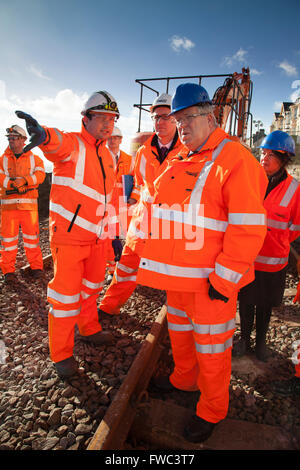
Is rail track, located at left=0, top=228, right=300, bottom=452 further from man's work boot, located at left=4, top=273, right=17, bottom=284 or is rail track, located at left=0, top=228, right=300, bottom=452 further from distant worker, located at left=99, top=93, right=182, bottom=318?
man's work boot, located at left=4, top=273, right=17, bottom=284

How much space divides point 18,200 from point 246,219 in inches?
180

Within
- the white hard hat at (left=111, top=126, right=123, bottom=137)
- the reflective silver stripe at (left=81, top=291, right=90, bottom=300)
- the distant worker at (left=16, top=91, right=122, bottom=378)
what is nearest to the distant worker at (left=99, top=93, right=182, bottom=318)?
the distant worker at (left=16, top=91, right=122, bottom=378)

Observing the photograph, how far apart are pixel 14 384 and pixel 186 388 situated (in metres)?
1.60

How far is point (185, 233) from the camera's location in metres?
1.82

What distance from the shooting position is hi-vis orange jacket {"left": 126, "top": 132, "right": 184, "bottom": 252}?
2764 millimetres

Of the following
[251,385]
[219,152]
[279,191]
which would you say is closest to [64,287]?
[219,152]

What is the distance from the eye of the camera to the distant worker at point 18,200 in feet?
16.5

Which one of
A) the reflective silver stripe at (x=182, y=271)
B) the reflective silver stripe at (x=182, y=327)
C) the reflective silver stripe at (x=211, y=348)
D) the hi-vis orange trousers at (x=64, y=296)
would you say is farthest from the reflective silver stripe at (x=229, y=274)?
the hi-vis orange trousers at (x=64, y=296)

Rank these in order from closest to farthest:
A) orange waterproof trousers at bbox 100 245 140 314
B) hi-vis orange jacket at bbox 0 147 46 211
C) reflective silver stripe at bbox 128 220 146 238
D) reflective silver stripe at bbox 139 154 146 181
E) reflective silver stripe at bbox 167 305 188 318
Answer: reflective silver stripe at bbox 167 305 188 318 → reflective silver stripe at bbox 128 220 146 238 → reflective silver stripe at bbox 139 154 146 181 → orange waterproof trousers at bbox 100 245 140 314 → hi-vis orange jacket at bbox 0 147 46 211

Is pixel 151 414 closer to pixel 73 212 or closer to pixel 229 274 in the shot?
pixel 229 274

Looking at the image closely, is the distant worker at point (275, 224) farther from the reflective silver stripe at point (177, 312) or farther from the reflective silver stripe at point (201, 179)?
the reflective silver stripe at point (201, 179)

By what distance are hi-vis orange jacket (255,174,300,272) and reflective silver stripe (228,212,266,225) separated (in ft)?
3.86

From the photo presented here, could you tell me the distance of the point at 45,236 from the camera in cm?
763

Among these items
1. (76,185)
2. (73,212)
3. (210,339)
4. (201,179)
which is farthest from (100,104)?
(210,339)
